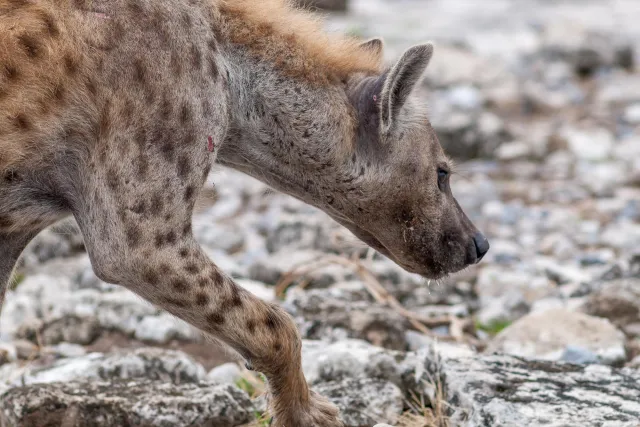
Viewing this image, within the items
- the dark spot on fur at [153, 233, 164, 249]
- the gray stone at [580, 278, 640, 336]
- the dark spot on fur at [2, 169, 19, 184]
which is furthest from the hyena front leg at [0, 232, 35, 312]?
the gray stone at [580, 278, 640, 336]

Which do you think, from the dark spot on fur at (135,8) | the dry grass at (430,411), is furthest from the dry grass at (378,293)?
the dark spot on fur at (135,8)

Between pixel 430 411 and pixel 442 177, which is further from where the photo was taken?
pixel 442 177

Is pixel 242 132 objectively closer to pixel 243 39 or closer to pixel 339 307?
pixel 243 39

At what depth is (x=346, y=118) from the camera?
4.53m

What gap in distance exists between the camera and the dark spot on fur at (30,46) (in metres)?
3.87

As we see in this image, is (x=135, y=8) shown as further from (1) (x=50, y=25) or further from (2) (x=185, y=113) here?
(2) (x=185, y=113)

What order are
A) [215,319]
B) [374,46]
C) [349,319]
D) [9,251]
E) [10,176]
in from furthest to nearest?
[349,319] → [374,46] → [9,251] → [215,319] → [10,176]

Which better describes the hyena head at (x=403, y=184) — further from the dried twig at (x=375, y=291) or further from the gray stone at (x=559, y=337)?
the dried twig at (x=375, y=291)

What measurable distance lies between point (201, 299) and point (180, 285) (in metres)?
0.10

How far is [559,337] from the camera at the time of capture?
564 centimetres

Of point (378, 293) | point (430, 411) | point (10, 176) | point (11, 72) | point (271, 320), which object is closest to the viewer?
point (11, 72)

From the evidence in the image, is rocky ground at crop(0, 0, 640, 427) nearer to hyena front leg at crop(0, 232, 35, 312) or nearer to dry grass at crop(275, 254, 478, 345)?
dry grass at crop(275, 254, 478, 345)

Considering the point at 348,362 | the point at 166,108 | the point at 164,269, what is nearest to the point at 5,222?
the point at 164,269

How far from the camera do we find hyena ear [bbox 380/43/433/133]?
4.43 metres
